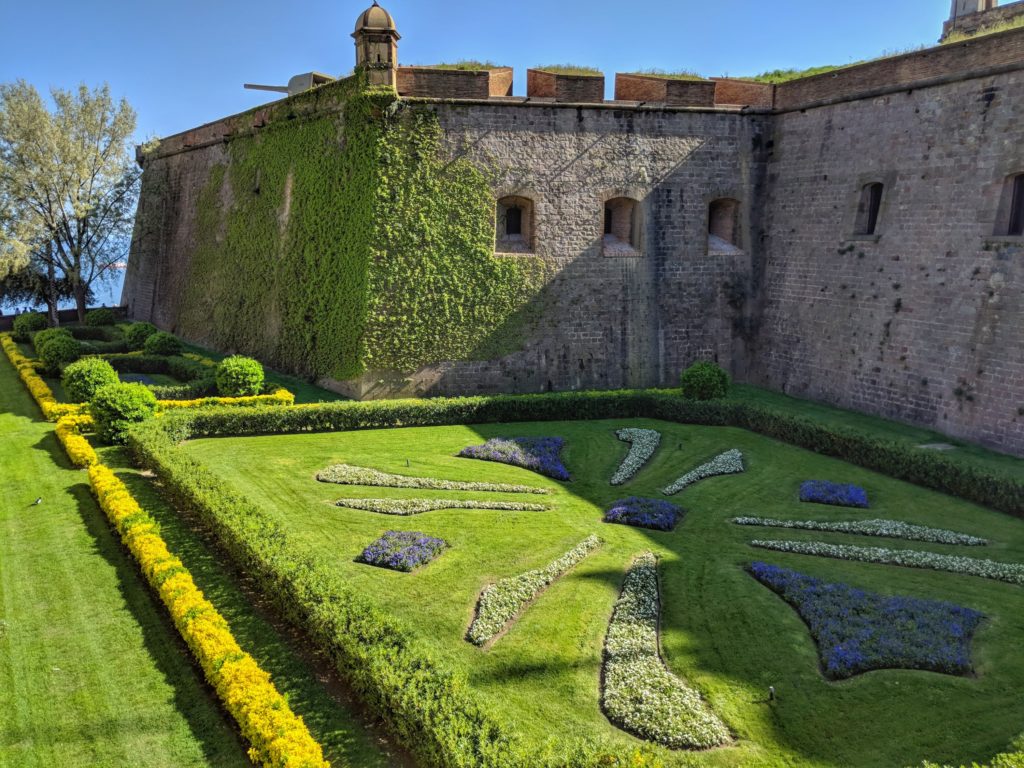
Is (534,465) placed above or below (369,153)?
below

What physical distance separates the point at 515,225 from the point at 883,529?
1204cm

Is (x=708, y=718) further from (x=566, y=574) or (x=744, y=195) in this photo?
(x=744, y=195)

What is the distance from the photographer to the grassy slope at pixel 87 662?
729cm

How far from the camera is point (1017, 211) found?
1541cm

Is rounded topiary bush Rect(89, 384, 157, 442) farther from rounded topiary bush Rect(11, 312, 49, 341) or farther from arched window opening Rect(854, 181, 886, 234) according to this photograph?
arched window opening Rect(854, 181, 886, 234)

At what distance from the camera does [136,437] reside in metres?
14.8

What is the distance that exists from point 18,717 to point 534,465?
30.6 feet

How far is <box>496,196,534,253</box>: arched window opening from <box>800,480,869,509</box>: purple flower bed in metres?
9.59

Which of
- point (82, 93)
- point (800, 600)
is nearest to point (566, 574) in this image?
point (800, 600)

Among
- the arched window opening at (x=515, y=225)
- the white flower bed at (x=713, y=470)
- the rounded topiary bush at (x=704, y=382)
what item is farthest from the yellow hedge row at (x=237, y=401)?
the rounded topiary bush at (x=704, y=382)

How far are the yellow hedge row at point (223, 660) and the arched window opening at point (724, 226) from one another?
16054 millimetres

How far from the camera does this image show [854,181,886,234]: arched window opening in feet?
60.5

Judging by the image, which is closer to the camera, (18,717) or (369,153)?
(18,717)

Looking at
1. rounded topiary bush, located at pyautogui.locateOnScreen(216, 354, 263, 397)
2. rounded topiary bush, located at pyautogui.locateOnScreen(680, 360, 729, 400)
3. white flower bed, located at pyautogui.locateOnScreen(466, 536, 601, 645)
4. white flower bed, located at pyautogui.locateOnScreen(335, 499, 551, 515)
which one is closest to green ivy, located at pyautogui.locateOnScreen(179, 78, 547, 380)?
rounded topiary bush, located at pyautogui.locateOnScreen(216, 354, 263, 397)
